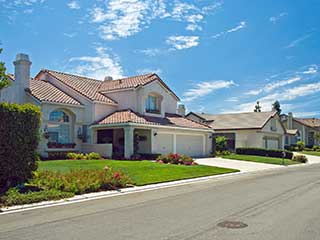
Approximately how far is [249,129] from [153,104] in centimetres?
1738

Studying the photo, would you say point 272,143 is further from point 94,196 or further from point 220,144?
point 94,196

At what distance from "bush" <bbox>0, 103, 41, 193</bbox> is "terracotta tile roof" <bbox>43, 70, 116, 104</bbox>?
56.5ft

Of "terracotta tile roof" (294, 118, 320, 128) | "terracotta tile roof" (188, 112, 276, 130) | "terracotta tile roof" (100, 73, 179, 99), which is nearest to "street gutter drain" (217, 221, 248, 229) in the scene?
"terracotta tile roof" (100, 73, 179, 99)

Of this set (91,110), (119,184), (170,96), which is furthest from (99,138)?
(119,184)

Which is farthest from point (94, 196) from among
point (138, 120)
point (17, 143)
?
point (138, 120)

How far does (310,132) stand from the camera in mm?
75812

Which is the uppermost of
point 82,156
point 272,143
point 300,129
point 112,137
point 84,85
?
point 84,85

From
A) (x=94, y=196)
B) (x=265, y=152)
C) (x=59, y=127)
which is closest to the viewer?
(x=94, y=196)

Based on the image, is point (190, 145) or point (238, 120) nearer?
point (190, 145)

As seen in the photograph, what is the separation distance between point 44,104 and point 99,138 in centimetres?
607

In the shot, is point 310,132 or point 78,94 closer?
point 78,94

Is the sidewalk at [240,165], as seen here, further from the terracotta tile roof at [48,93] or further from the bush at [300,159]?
the terracotta tile roof at [48,93]

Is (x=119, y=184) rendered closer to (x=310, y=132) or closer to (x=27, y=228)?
(x=27, y=228)

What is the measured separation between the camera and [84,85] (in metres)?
34.3
